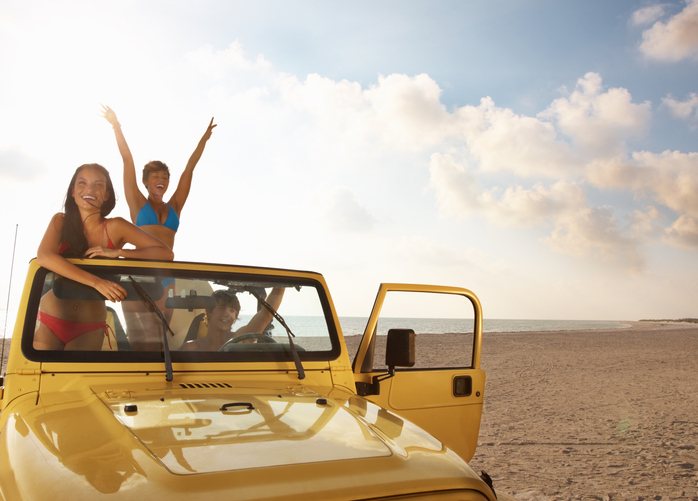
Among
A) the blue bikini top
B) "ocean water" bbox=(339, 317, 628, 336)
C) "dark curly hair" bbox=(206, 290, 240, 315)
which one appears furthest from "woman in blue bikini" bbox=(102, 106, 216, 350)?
"ocean water" bbox=(339, 317, 628, 336)

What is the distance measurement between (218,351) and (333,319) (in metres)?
0.67

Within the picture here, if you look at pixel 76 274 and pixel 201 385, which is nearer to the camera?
pixel 201 385

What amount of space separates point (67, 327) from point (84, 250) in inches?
17.6

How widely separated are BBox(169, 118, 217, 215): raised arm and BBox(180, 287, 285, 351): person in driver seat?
1.72 metres

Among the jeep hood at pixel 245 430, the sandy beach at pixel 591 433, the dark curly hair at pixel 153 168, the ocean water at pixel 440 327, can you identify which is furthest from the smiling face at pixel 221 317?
the ocean water at pixel 440 327

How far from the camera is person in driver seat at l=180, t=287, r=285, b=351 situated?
2.58 meters

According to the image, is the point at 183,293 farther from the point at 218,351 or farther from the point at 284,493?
the point at 284,493

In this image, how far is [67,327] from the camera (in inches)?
95.6

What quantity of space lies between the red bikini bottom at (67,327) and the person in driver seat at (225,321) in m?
0.41

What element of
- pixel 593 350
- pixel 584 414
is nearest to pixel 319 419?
pixel 584 414

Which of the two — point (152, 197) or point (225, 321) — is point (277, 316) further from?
point (152, 197)

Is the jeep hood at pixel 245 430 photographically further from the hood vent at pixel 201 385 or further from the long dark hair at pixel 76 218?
the long dark hair at pixel 76 218

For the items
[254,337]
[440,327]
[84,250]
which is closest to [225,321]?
[254,337]

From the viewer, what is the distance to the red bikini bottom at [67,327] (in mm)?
2385
